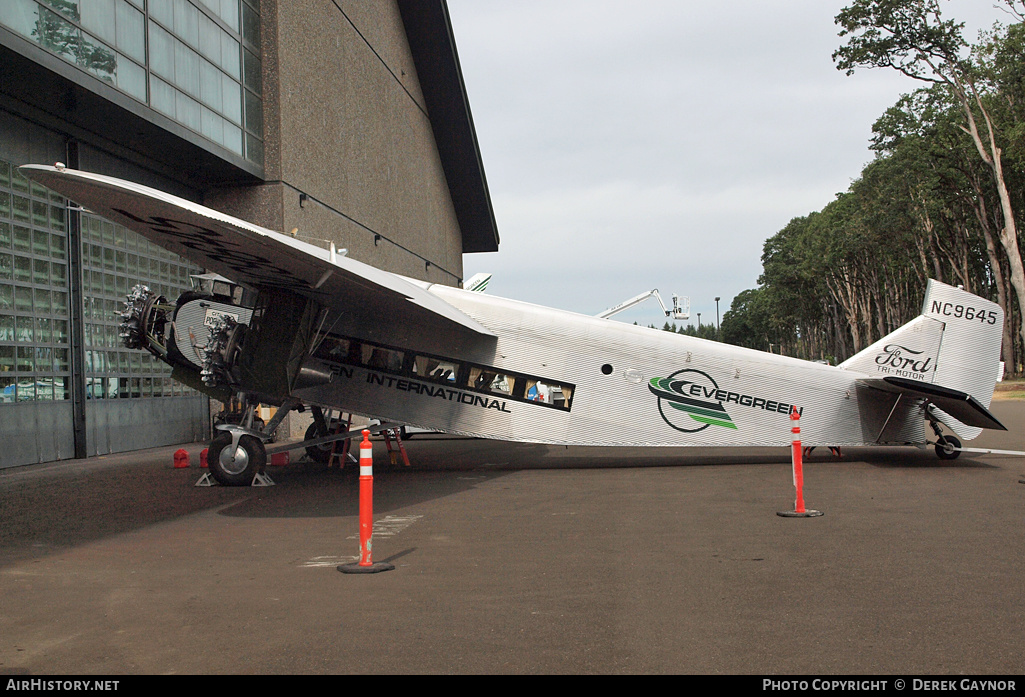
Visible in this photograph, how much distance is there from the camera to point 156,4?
1811cm

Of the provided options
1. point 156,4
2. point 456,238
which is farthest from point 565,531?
point 456,238

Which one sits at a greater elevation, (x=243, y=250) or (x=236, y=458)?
(x=243, y=250)

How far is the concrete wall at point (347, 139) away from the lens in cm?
2238

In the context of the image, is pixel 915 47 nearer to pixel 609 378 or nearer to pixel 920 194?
pixel 920 194

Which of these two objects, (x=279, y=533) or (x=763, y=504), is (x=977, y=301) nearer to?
(x=763, y=504)

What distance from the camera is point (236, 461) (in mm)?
12117

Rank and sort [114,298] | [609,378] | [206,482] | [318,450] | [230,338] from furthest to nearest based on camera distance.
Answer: [114,298] < [318,450] < [609,378] < [230,338] < [206,482]

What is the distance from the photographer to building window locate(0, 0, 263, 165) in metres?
Answer: 14.8

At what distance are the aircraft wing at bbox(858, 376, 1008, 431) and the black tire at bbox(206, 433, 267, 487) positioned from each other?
32.8ft

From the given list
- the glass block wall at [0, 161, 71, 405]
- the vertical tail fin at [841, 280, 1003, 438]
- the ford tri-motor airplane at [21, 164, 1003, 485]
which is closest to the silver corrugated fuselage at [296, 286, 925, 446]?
the ford tri-motor airplane at [21, 164, 1003, 485]

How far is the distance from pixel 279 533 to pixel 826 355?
100182mm

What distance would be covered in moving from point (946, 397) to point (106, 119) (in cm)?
1694

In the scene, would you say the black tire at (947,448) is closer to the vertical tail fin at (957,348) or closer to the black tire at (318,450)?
the vertical tail fin at (957,348)

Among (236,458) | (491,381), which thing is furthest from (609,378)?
(236,458)
